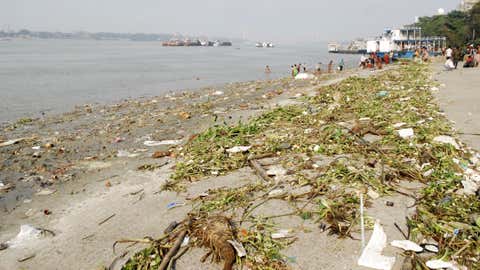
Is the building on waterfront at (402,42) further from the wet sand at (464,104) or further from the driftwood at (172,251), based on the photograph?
the driftwood at (172,251)

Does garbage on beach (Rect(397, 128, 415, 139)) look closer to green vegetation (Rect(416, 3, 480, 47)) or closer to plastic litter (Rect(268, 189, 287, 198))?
plastic litter (Rect(268, 189, 287, 198))

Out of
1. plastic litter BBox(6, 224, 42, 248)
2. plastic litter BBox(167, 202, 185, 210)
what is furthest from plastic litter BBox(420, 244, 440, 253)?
plastic litter BBox(6, 224, 42, 248)

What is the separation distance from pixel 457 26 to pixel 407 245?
6507 centimetres

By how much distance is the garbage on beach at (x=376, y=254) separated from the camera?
3.69m

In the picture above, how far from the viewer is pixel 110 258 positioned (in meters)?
4.41

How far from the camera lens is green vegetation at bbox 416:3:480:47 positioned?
5019 cm

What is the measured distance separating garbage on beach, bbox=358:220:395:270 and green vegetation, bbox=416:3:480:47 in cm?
4986

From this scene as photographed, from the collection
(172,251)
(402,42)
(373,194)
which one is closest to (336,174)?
(373,194)

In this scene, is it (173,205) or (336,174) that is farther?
(336,174)

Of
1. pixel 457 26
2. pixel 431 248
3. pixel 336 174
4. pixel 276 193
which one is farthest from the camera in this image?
pixel 457 26

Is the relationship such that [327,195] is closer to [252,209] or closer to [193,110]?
[252,209]

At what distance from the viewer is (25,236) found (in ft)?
17.0

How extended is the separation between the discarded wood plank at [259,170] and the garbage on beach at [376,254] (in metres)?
2.11

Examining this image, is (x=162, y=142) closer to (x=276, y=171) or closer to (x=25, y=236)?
(x=276, y=171)
